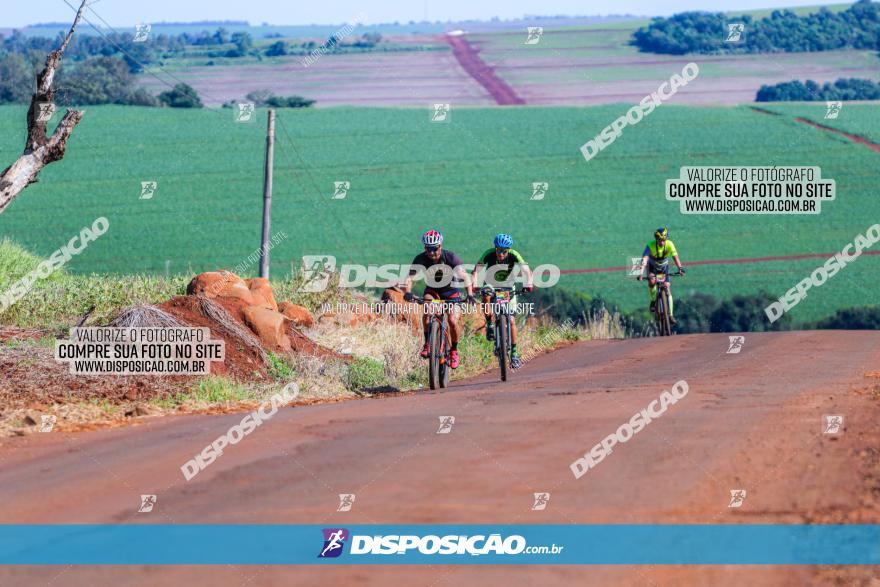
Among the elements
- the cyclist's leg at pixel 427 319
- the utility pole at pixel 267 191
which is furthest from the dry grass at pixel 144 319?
the utility pole at pixel 267 191

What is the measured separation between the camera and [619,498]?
862 cm

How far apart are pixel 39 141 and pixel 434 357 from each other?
5289mm

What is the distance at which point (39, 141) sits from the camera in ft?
45.9

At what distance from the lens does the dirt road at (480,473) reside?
7617 millimetres

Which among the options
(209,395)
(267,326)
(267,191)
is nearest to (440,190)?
(267,191)

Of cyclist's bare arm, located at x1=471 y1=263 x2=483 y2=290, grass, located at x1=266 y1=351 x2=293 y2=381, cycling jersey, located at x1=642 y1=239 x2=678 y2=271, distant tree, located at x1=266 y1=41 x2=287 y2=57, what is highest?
distant tree, located at x1=266 y1=41 x2=287 y2=57

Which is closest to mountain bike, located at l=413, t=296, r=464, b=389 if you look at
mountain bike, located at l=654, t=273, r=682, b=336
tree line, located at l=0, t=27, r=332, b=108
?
mountain bike, located at l=654, t=273, r=682, b=336

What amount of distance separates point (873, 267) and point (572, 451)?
39760 millimetres

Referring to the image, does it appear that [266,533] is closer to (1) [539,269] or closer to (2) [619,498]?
(2) [619,498]

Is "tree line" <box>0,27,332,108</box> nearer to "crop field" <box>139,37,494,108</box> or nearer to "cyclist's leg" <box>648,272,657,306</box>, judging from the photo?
"crop field" <box>139,37,494,108</box>

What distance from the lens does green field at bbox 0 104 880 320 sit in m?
46.4

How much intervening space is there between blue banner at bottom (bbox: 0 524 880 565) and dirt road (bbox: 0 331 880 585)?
120 mm

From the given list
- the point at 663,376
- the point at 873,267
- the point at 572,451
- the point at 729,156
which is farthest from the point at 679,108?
the point at 572,451

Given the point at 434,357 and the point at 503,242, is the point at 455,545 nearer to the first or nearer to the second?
the point at 434,357
